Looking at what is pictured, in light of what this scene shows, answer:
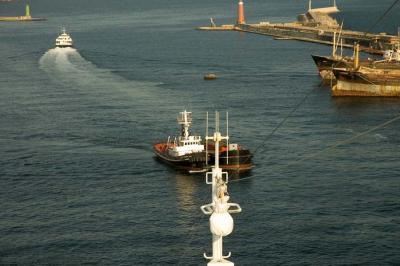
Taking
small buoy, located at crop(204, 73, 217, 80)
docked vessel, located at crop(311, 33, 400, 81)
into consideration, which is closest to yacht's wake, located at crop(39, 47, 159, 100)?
small buoy, located at crop(204, 73, 217, 80)

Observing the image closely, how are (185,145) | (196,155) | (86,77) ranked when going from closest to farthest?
(196,155) → (185,145) → (86,77)

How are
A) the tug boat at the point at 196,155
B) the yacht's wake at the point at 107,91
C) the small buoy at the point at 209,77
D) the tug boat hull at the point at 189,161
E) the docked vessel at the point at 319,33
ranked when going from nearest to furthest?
the tug boat at the point at 196,155, the tug boat hull at the point at 189,161, the yacht's wake at the point at 107,91, the small buoy at the point at 209,77, the docked vessel at the point at 319,33

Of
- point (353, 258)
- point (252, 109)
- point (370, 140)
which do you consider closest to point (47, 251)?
point (353, 258)

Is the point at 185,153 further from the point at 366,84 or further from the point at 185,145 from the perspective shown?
the point at 366,84

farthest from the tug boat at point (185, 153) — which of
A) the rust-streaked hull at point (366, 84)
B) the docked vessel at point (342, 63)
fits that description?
the docked vessel at point (342, 63)

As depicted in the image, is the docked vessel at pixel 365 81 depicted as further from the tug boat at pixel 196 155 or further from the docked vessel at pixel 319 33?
the tug boat at pixel 196 155

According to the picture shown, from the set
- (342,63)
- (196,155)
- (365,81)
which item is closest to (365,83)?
(365,81)

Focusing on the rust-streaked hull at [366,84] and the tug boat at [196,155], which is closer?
the tug boat at [196,155]
